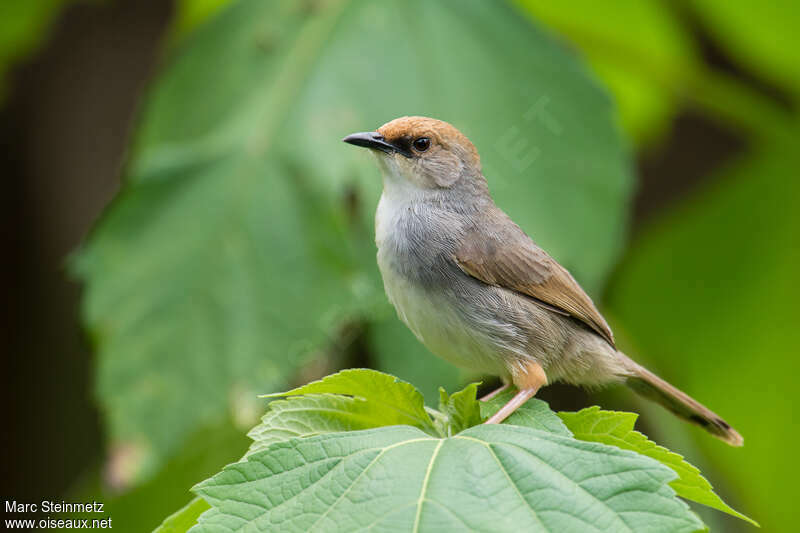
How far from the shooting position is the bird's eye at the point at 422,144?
10.2 ft

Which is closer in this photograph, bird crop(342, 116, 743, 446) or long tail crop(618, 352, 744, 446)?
bird crop(342, 116, 743, 446)

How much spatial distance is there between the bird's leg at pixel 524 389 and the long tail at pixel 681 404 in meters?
0.53

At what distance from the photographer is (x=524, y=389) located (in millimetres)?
2699

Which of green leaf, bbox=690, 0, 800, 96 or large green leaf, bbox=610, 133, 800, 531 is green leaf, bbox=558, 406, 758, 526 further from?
green leaf, bbox=690, 0, 800, 96

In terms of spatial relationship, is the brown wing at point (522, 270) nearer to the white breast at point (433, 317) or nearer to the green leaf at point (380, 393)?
the white breast at point (433, 317)

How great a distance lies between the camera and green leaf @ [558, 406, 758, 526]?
1.98 m

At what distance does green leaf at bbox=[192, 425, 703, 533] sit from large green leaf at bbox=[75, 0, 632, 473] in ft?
6.66

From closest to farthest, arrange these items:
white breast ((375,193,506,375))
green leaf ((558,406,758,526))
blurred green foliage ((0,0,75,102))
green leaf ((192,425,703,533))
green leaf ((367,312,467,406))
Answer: green leaf ((192,425,703,533)) → green leaf ((558,406,758,526)) → white breast ((375,193,506,375)) → green leaf ((367,312,467,406)) → blurred green foliage ((0,0,75,102))

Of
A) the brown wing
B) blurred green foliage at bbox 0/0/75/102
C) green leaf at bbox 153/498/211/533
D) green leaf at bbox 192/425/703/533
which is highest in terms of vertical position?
blurred green foliage at bbox 0/0/75/102

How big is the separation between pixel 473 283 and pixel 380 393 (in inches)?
36.2

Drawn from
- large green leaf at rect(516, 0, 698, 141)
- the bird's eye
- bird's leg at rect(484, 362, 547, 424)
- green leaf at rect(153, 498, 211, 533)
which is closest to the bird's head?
the bird's eye

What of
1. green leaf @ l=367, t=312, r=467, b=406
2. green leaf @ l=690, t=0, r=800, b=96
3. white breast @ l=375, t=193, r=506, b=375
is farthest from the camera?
green leaf @ l=690, t=0, r=800, b=96

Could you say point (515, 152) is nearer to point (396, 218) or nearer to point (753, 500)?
point (396, 218)

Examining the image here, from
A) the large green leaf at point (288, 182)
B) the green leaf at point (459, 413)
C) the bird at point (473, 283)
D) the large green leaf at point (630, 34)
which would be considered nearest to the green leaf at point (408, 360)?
the large green leaf at point (288, 182)
